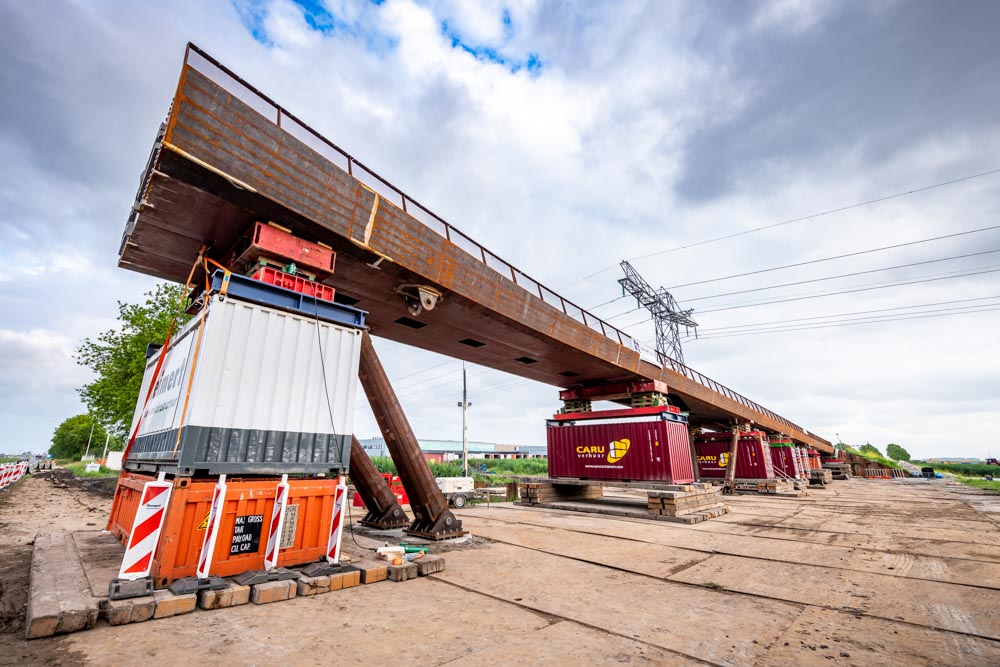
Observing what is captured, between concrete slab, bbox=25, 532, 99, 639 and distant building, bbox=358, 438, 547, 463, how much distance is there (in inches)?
2875

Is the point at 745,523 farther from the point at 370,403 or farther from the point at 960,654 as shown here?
the point at 370,403

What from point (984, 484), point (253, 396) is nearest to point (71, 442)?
point (253, 396)

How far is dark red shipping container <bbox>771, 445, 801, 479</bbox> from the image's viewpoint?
33.8 m

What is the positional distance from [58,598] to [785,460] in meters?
41.9

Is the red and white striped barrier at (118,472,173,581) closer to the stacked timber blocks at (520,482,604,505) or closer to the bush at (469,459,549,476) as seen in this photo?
the stacked timber blocks at (520,482,604,505)

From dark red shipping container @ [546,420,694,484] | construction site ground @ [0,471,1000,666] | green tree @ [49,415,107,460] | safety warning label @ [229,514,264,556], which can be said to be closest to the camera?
construction site ground @ [0,471,1000,666]

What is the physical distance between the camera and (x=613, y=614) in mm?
4812

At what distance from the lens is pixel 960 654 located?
12.5 feet

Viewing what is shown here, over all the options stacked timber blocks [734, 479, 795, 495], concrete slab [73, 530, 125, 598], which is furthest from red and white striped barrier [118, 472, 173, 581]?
stacked timber blocks [734, 479, 795, 495]

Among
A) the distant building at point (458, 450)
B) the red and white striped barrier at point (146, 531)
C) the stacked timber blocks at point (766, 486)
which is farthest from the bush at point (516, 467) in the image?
the red and white striped barrier at point (146, 531)

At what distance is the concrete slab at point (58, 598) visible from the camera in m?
3.72

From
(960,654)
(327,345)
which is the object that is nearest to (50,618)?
(327,345)

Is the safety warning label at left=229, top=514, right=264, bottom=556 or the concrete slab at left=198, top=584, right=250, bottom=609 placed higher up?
the safety warning label at left=229, top=514, right=264, bottom=556

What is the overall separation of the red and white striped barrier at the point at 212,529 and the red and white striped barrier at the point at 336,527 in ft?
4.80
